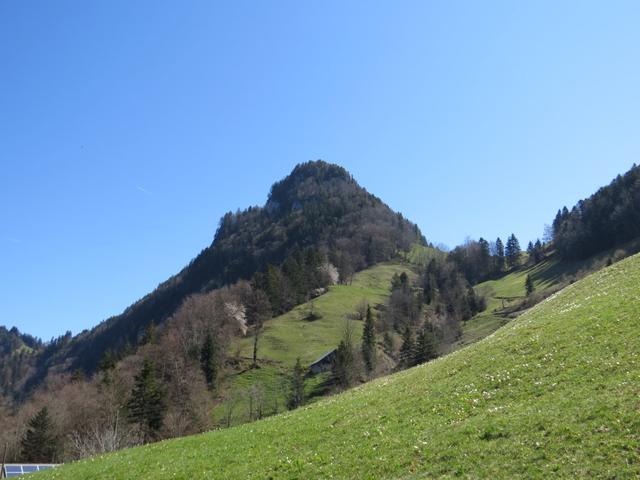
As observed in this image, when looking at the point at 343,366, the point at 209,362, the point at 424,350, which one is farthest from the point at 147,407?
the point at 424,350

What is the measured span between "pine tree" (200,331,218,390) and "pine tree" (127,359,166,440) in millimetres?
30388

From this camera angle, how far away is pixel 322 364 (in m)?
133

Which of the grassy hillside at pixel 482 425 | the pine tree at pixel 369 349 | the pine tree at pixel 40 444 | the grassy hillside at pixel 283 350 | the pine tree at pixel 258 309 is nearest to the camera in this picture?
the grassy hillside at pixel 482 425

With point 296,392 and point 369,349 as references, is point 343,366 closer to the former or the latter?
point 296,392

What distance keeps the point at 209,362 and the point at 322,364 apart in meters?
28.0

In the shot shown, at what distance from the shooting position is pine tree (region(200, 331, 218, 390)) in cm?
12606

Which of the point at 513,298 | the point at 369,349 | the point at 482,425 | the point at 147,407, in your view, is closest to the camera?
the point at 482,425

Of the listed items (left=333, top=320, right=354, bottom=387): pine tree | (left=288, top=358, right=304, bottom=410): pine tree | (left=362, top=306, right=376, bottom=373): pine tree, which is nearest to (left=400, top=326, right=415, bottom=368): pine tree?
(left=362, top=306, right=376, bottom=373): pine tree

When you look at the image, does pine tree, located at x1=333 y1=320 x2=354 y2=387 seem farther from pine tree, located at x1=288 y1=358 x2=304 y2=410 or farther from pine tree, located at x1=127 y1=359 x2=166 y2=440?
pine tree, located at x1=127 y1=359 x2=166 y2=440

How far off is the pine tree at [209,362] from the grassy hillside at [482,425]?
95.1 meters

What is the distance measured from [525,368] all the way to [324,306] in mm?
159732

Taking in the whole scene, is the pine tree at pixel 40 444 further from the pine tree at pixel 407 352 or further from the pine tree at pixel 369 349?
the pine tree at pixel 407 352

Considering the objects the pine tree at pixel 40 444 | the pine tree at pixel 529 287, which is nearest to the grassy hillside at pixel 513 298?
the pine tree at pixel 529 287

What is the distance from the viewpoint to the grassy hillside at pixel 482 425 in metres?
16.3
